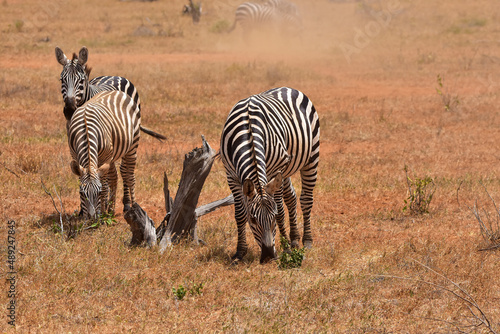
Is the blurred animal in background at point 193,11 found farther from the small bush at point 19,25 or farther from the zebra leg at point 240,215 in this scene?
the zebra leg at point 240,215

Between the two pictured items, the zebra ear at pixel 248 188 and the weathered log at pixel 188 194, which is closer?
the zebra ear at pixel 248 188

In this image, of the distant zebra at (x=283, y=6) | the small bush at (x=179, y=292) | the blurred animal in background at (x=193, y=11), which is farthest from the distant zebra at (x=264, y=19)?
the small bush at (x=179, y=292)

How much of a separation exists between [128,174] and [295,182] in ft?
11.4

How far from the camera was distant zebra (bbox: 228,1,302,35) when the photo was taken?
33.7m

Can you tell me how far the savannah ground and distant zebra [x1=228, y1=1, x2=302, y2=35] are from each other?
10.0ft

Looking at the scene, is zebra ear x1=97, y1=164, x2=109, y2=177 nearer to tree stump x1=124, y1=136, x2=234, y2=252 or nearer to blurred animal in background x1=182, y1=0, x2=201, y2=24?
tree stump x1=124, y1=136, x2=234, y2=252

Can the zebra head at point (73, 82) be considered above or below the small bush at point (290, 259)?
above

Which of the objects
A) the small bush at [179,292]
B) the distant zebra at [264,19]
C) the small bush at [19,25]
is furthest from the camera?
the distant zebra at [264,19]

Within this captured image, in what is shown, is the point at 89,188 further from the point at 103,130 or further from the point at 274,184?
the point at 274,184

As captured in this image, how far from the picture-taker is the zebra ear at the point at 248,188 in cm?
637

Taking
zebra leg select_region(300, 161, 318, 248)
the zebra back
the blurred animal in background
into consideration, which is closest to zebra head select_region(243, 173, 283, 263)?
zebra leg select_region(300, 161, 318, 248)

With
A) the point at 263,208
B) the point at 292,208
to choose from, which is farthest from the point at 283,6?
the point at 263,208

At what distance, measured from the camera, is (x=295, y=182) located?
11859 millimetres

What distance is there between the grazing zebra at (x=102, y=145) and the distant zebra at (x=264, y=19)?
2469 cm
